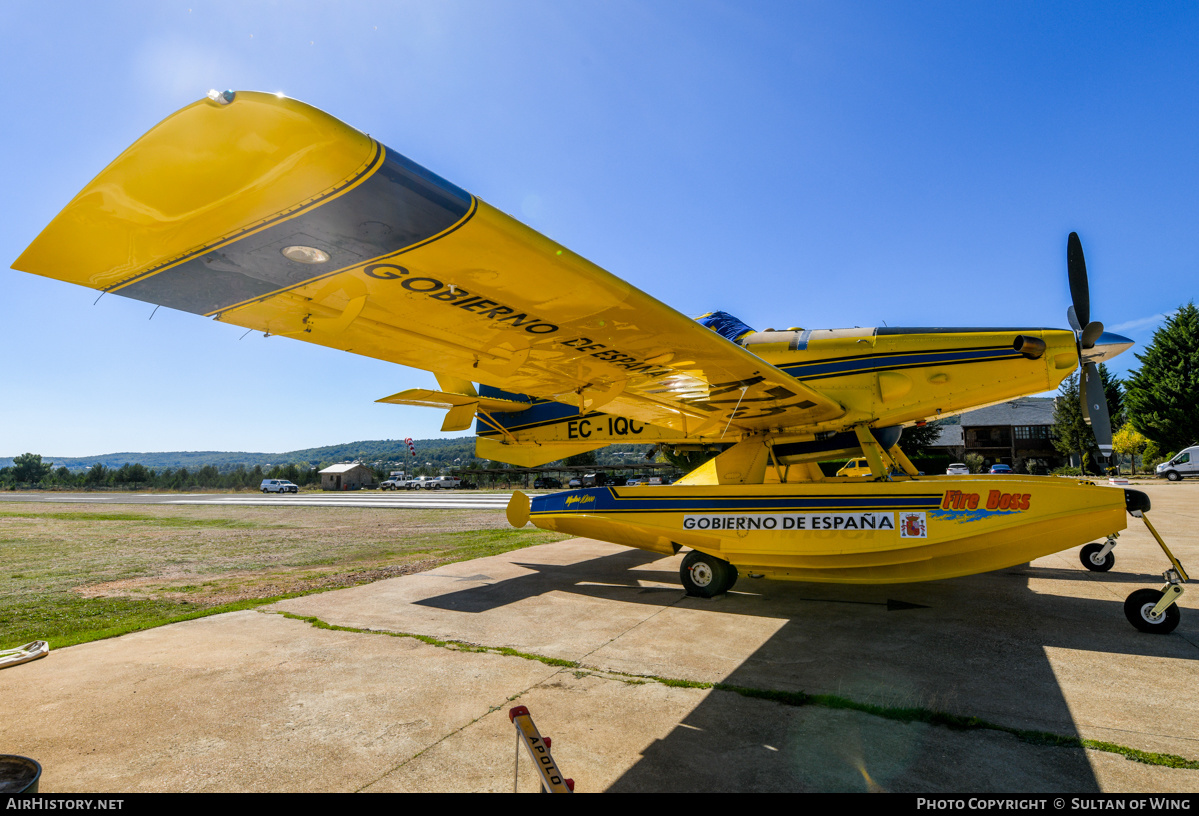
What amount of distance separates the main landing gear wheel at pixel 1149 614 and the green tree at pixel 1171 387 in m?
44.7

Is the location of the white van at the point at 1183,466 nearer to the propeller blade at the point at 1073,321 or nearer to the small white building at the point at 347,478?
the propeller blade at the point at 1073,321

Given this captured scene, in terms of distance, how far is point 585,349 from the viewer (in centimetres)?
424

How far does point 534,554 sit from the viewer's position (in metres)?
9.70

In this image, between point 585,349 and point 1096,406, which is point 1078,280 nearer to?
point 1096,406

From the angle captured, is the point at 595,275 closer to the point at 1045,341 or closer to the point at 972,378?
the point at 972,378

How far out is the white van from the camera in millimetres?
31531

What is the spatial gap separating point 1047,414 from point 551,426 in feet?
215

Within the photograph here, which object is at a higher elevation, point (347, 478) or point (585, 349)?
point (585, 349)

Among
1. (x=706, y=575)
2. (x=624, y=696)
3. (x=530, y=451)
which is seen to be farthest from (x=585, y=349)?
(x=530, y=451)

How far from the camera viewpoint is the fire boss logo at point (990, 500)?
5191mm

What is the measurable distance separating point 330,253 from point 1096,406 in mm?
7802

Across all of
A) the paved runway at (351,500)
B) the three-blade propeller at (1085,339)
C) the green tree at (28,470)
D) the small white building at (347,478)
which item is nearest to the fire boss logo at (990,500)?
the three-blade propeller at (1085,339)

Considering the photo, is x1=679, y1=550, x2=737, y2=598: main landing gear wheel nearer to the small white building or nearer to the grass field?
the grass field

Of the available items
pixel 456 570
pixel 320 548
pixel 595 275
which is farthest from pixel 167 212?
pixel 320 548
